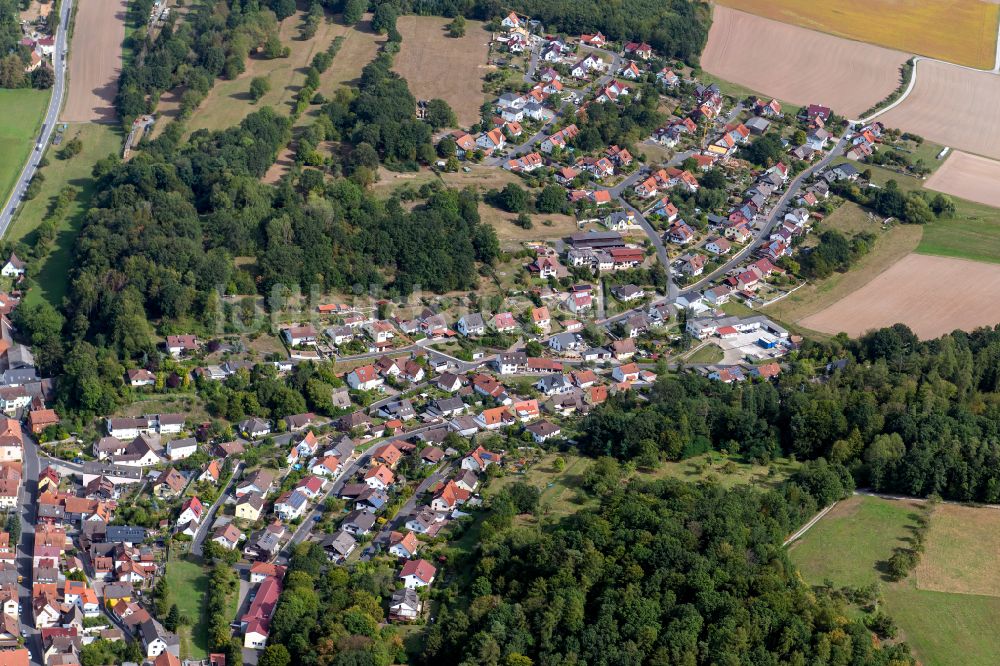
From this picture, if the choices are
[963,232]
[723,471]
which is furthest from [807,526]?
[963,232]

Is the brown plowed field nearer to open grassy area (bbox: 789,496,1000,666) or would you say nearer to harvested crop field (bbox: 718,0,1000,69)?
harvested crop field (bbox: 718,0,1000,69)

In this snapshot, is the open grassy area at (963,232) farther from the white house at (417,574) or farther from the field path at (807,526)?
the white house at (417,574)

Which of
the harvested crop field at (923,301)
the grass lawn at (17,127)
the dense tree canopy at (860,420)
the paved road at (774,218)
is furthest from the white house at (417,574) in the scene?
the grass lawn at (17,127)

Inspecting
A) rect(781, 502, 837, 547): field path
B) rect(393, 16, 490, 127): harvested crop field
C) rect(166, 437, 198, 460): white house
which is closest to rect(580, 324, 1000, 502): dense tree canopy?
rect(781, 502, 837, 547): field path

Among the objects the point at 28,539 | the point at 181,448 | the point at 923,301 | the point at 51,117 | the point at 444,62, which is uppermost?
the point at 444,62

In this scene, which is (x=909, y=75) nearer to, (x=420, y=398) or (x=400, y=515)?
(x=420, y=398)

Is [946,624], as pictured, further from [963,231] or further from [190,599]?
[963,231]
